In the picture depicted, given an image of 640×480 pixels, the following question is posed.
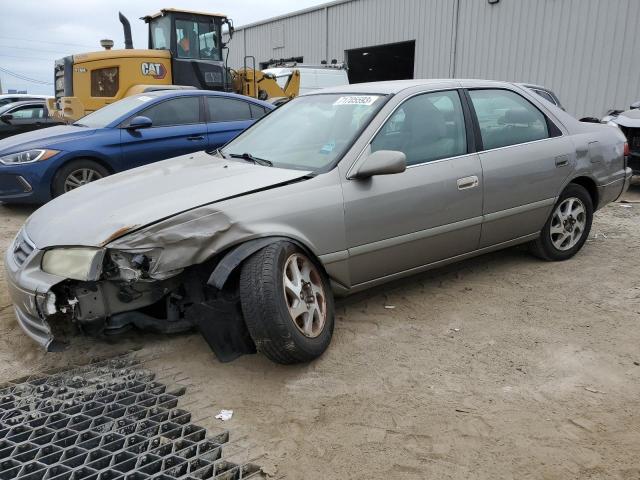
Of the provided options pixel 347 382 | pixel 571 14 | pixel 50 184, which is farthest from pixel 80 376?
pixel 571 14

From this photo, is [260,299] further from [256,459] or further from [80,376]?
[80,376]

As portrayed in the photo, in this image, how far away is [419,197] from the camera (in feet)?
11.7

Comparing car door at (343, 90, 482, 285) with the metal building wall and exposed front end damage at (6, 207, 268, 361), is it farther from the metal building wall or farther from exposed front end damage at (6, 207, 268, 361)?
the metal building wall

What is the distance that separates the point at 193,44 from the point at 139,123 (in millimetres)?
5075

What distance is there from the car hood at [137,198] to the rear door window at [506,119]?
1.65 m

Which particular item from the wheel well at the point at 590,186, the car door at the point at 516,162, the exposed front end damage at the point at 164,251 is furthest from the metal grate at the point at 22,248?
the wheel well at the point at 590,186

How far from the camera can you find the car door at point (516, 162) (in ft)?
13.2

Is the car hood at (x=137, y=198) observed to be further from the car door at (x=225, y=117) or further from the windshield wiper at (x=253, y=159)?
the car door at (x=225, y=117)

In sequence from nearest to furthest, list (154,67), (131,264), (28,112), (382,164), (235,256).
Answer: (131,264)
(235,256)
(382,164)
(154,67)
(28,112)

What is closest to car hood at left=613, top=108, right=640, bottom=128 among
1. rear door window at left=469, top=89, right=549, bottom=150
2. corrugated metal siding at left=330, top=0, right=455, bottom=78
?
rear door window at left=469, top=89, right=549, bottom=150

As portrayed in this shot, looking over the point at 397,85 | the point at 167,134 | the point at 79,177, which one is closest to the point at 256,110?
the point at 167,134

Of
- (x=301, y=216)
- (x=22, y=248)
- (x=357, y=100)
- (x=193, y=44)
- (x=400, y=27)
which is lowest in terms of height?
(x=22, y=248)

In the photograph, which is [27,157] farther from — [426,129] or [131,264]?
[426,129]

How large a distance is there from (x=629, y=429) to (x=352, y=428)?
131 centimetres
